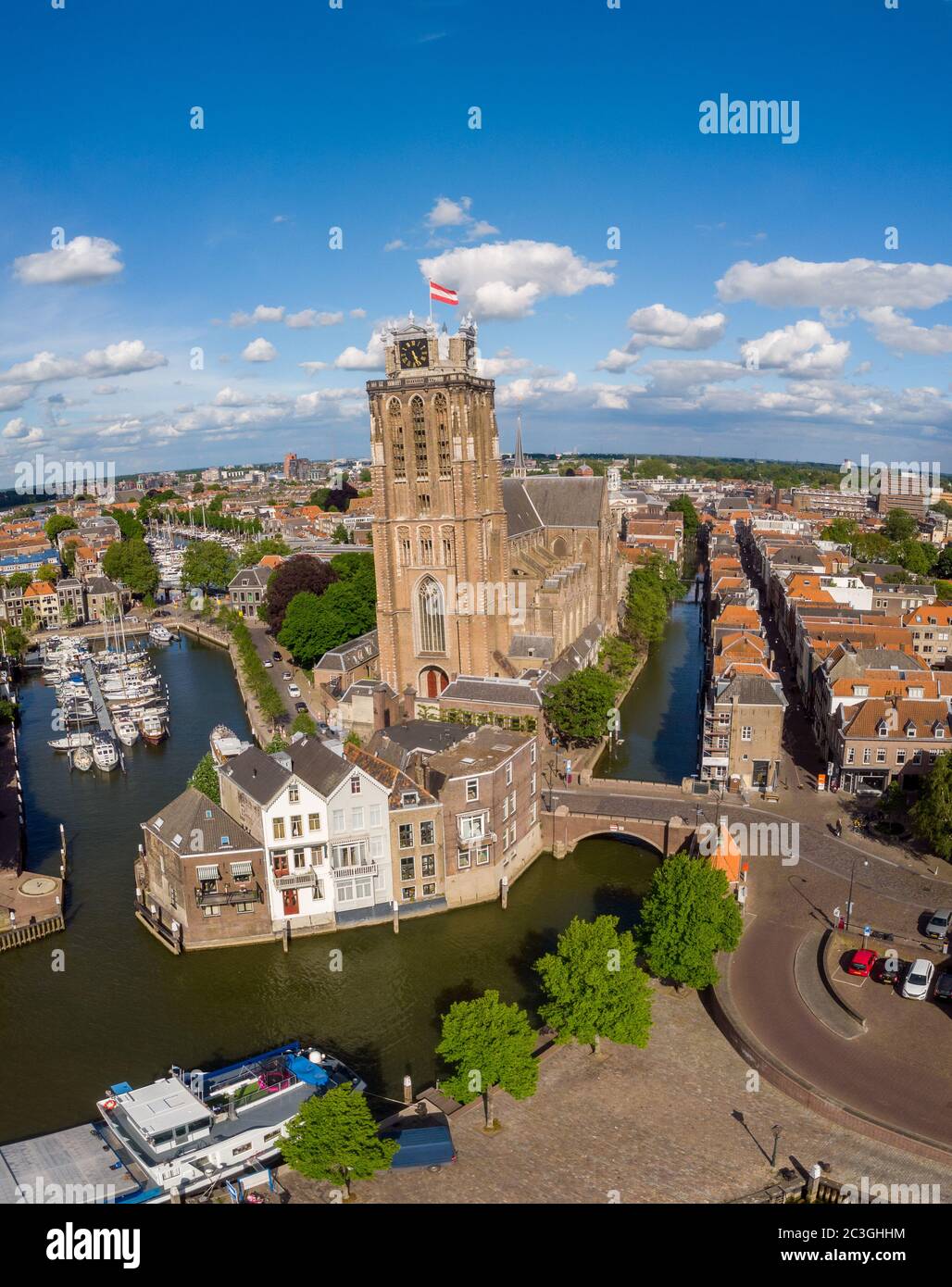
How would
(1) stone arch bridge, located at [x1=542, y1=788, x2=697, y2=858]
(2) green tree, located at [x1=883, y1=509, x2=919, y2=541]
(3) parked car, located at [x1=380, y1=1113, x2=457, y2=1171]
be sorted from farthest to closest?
(2) green tree, located at [x1=883, y1=509, x2=919, y2=541], (1) stone arch bridge, located at [x1=542, y1=788, x2=697, y2=858], (3) parked car, located at [x1=380, y1=1113, x2=457, y2=1171]

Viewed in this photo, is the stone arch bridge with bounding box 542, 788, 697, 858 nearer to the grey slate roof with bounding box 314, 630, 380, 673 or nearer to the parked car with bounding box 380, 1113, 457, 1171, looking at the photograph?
the parked car with bounding box 380, 1113, 457, 1171

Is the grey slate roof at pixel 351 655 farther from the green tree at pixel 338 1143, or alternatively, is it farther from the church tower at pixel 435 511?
the green tree at pixel 338 1143

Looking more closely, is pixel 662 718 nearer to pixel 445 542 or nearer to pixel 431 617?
pixel 431 617

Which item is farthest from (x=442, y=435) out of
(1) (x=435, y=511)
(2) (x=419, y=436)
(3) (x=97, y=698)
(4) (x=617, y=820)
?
(3) (x=97, y=698)

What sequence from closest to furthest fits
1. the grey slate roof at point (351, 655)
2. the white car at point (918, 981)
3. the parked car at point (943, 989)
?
1. the parked car at point (943, 989)
2. the white car at point (918, 981)
3. the grey slate roof at point (351, 655)

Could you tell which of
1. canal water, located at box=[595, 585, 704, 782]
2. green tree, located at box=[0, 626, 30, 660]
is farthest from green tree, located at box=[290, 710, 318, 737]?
green tree, located at box=[0, 626, 30, 660]

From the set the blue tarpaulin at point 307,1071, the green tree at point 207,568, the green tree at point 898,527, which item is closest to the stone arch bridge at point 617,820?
the blue tarpaulin at point 307,1071
